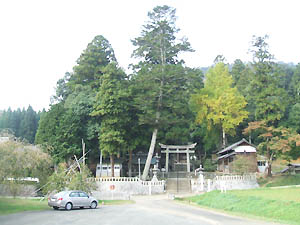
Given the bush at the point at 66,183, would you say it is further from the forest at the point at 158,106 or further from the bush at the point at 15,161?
the forest at the point at 158,106

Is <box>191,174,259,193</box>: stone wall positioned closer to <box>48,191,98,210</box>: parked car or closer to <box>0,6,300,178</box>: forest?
<box>0,6,300,178</box>: forest

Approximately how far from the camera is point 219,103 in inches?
1399

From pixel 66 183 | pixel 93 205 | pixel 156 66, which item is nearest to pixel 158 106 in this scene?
pixel 156 66

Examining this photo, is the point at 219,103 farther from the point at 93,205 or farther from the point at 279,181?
the point at 93,205

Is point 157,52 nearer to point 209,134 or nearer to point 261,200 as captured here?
point 209,134

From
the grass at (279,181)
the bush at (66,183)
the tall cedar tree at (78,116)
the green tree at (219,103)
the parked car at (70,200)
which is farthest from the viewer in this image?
the green tree at (219,103)

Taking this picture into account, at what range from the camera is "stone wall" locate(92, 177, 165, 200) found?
27419mm

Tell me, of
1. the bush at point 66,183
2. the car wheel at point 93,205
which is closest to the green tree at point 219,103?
the bush at point 66,183

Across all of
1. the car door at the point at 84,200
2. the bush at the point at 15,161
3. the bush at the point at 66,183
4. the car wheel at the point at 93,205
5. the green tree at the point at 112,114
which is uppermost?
the green tree at the point at 112,114

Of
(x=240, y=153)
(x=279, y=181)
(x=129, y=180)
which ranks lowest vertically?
(x=279, y=181)

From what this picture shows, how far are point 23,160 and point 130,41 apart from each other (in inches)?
762

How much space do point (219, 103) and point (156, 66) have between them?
938cm

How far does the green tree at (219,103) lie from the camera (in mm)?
35500

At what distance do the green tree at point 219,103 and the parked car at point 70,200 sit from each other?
21.7 metres
